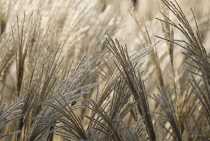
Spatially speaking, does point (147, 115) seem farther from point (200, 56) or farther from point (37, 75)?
point (37, 75)

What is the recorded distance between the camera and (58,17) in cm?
169

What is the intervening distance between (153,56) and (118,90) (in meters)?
0.36

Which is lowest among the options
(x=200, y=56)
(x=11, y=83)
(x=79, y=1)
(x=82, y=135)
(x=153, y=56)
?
(x=82, y=135)

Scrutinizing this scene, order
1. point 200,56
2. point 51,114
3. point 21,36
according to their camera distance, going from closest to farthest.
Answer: point 200,56, point 51,114, point 21,36

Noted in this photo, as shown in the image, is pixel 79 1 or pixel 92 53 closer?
pixel 92 53

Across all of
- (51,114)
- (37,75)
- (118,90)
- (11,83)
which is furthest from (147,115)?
(11,83)

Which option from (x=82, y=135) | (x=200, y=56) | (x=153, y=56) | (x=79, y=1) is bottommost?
(x=82, y=135)

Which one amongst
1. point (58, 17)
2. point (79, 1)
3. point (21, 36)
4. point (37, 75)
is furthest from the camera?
point (58, 17)

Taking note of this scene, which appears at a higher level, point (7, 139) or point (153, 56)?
Result: point (153, 56)

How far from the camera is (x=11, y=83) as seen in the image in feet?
5.77

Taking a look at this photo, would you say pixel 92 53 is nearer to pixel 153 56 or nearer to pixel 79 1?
pixel 153 56

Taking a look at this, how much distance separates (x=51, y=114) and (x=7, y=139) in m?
0.39

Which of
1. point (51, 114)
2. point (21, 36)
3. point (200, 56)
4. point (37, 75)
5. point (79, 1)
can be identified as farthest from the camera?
point (79, 1)

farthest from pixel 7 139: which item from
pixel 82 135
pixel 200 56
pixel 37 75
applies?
pixel 200 56
